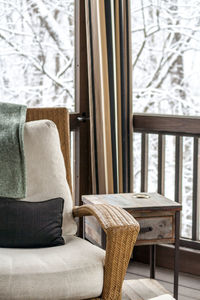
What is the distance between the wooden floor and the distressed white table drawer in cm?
41

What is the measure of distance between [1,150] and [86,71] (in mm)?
1156

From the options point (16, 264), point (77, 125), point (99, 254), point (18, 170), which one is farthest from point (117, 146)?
point (16, 264)

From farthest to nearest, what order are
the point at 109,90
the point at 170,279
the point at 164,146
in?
1. the point at 164,146
2. the point at 109,90
3. the point at 170,279

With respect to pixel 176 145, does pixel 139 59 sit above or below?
above

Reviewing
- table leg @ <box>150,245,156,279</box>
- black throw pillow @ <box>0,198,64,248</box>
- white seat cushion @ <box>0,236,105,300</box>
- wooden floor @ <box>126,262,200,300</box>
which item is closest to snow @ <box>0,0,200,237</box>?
wooden floor @ <box>126,262,200,300</box>

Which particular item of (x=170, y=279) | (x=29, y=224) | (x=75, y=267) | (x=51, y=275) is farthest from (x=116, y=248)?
(x=170, y=279)

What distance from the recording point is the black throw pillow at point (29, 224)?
2336mm

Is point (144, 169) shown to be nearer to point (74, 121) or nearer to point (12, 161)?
point (74, 121)

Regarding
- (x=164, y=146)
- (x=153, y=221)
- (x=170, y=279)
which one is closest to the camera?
(x=153, y=221)

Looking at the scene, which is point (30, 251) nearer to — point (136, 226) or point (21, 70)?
point (136, 226)

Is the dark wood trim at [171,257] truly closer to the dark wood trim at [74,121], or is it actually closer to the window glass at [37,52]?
the dark wood trim at [74,121]

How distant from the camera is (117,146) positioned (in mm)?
3314

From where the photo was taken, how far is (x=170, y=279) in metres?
3.16

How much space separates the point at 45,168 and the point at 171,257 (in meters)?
1.20
